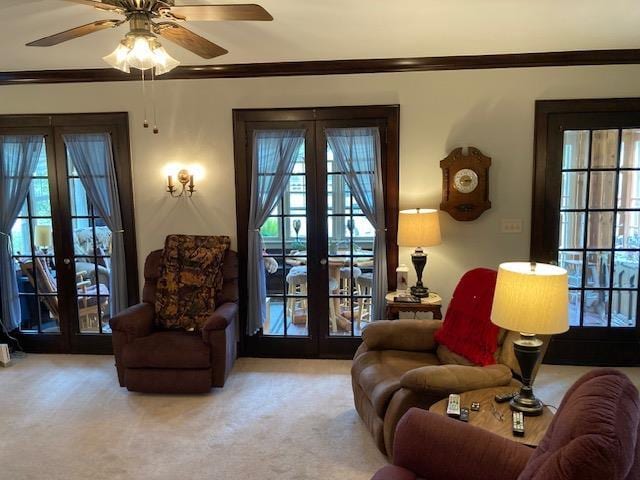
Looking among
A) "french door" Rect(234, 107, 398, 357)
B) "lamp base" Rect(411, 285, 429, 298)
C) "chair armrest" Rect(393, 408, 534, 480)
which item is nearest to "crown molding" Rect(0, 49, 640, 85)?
"french door" Rect(234, 107, 398, 357)

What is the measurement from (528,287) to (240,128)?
2.87 meters

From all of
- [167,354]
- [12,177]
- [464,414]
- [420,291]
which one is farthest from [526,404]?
[12,177]

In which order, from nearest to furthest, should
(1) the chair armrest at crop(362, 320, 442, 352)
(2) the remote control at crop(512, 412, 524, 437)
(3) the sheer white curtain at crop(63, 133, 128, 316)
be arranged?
(2) the remote control at crop(512, 412, 524, 437) → (1) the chair armrest at crop(362, 320, 442, 352) → (3) the sheer white curtain at crop(63, 133, 128, 316)

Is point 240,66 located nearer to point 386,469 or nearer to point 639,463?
point 386,469

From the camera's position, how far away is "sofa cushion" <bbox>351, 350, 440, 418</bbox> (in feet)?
8.78

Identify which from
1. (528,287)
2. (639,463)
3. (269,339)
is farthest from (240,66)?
(639,463)

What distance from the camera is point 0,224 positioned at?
438 centimetres

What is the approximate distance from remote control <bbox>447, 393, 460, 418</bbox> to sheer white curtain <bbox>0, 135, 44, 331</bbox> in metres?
4.08

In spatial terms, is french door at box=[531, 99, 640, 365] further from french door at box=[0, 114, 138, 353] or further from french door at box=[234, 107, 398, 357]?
french door at box=[0, 114, 138, 353]

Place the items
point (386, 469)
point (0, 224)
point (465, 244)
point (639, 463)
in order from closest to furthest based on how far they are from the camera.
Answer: point (639, 463) → point (386, 469) → point (465, 244) → point (0, 224)

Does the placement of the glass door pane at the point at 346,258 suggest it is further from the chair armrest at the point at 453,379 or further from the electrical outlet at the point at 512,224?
the chair armrest at the point at 453,379

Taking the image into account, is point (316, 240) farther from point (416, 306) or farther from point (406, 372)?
point (406, 372)

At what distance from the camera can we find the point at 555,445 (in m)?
1.44

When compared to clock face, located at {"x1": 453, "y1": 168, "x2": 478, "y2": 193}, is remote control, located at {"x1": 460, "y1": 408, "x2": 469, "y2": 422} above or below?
below
